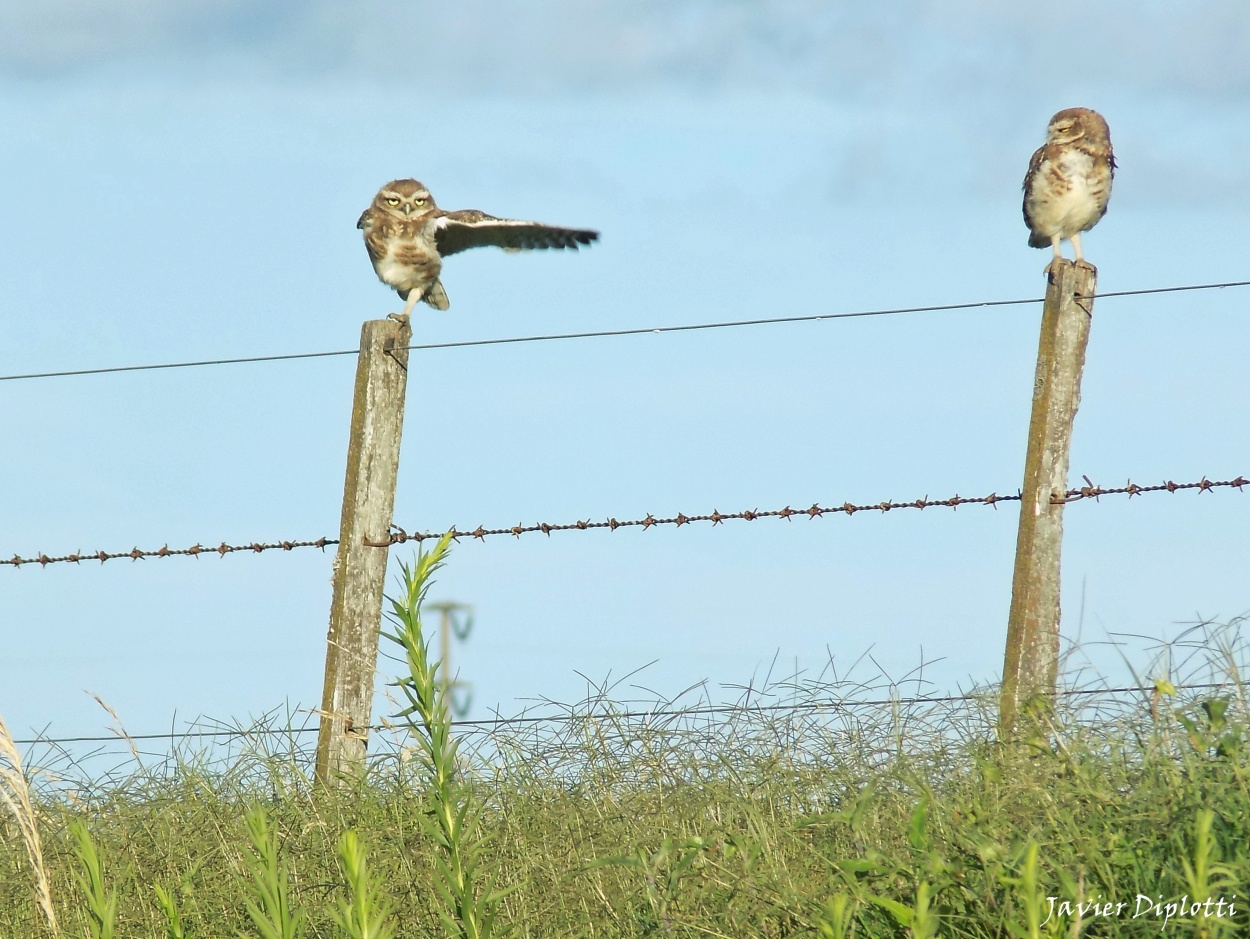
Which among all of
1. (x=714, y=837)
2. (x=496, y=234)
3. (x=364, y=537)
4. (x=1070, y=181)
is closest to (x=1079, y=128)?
(x=1070, y=181)

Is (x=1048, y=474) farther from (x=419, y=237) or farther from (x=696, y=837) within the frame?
(x=419, y=237)

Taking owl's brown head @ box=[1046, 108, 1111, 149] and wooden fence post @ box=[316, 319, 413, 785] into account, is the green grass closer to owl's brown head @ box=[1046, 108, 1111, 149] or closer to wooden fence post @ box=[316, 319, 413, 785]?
wooden fence post @ box=[316, 319, 413, 785]

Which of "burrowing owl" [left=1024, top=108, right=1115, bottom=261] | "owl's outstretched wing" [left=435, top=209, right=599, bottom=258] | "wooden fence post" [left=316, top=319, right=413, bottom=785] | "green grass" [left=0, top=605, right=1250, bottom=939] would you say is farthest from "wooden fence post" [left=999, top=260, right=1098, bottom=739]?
"owl's outstretched wing" [left=435, top=209, right=599, bottom=258]

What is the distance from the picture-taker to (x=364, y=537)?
17.0 feet

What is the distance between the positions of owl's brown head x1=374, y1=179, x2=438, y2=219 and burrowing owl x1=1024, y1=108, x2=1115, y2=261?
3.40 meters

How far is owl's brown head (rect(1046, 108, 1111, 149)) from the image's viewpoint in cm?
764

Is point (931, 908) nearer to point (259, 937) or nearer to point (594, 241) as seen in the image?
point (259, 937)

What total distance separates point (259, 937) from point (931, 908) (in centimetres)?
175

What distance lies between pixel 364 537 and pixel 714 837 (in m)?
2.42

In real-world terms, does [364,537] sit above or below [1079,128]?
below

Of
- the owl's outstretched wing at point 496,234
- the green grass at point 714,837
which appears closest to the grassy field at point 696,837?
the green grass at point 714,837

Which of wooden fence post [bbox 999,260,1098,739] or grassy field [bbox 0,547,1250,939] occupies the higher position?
wooden fence post [bbox 999,260,1098,739]

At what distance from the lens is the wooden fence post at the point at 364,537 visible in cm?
505

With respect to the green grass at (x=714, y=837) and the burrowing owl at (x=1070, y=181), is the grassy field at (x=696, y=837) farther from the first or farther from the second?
the burrowing owl at (x=1070, y=181)
